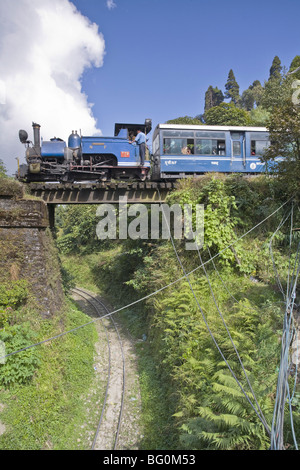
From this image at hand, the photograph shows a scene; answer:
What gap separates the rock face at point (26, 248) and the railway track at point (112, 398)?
108 inches

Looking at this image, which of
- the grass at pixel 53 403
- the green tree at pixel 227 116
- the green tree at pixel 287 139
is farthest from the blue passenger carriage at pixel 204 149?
the green tree at pixel 227 116

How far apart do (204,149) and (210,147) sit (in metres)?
0.32

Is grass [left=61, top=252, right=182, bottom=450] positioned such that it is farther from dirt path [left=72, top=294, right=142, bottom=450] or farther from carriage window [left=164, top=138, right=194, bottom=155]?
carriage window [left=164, top=138, right=194, bottom=155]

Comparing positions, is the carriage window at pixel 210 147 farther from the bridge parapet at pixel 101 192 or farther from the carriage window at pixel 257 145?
the bridge parapet at pixel 101 192

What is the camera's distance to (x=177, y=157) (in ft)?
41.1

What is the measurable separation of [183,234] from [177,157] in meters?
4.16

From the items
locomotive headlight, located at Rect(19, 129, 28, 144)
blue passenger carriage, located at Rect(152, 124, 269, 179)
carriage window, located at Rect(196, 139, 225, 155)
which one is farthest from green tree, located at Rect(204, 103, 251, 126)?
locomotive headlight, located at Rect(19, 129, 28, 144)

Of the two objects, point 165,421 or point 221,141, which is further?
point 221,141

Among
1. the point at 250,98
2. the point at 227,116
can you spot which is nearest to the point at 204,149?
the point at 227,116

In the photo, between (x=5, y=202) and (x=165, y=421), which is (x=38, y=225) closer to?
(x=5, y=202)

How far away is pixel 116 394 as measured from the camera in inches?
316

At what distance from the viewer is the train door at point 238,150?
519 inches

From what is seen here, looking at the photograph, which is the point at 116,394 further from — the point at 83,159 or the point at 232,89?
the point at 232,89
